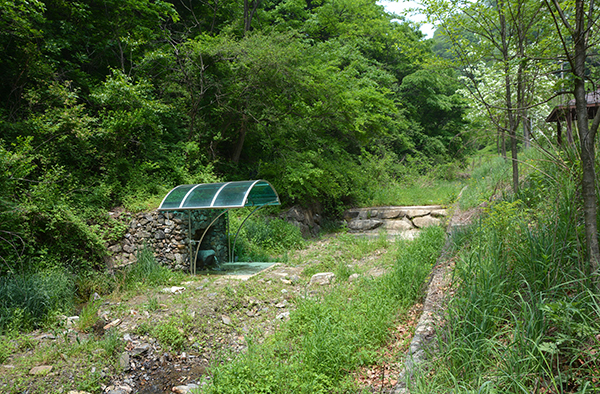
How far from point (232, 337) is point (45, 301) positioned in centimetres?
249

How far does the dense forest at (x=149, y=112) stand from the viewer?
5.73 m

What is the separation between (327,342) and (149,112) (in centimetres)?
665

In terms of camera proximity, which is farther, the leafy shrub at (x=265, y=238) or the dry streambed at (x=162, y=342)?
the leafy shrub at (x=265, y=238)

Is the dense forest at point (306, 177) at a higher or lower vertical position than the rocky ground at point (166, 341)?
higher

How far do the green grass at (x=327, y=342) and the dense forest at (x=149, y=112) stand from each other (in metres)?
2.47

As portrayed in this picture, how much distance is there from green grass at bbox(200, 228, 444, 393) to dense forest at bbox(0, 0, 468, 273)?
8.09 ft

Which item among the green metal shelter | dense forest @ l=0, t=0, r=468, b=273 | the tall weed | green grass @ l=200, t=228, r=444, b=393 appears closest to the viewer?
green grass @ l=200, t=228, r=444, b=393

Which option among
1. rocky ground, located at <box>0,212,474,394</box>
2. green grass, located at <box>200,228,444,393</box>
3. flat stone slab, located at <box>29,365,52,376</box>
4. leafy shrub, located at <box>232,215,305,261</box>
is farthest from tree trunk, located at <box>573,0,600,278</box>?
leafy shrub, located at <box>232,215,305,261</box>

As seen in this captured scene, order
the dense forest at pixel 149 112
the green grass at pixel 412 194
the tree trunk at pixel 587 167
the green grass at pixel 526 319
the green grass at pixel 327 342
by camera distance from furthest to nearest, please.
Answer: the green grass at pixel 412 194 → the dense forest at pixel 149 112 → the green grass at pixel 327 342 → the tree trunk at pixel 587 167 → the green grass at pixel 526 319

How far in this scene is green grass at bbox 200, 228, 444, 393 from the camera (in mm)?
3102

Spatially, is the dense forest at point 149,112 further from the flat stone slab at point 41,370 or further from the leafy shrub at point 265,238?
the flat stone slab at point 41,370

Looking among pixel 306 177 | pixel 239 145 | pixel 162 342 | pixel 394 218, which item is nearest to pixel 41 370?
pixel 162 342

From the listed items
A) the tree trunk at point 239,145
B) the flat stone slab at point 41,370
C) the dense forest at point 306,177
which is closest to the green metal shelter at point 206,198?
the dense forest at point 306,177

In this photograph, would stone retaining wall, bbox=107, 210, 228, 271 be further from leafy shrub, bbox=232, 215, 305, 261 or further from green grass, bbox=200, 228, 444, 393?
green grass, bbox=200, 228, 444, 393
